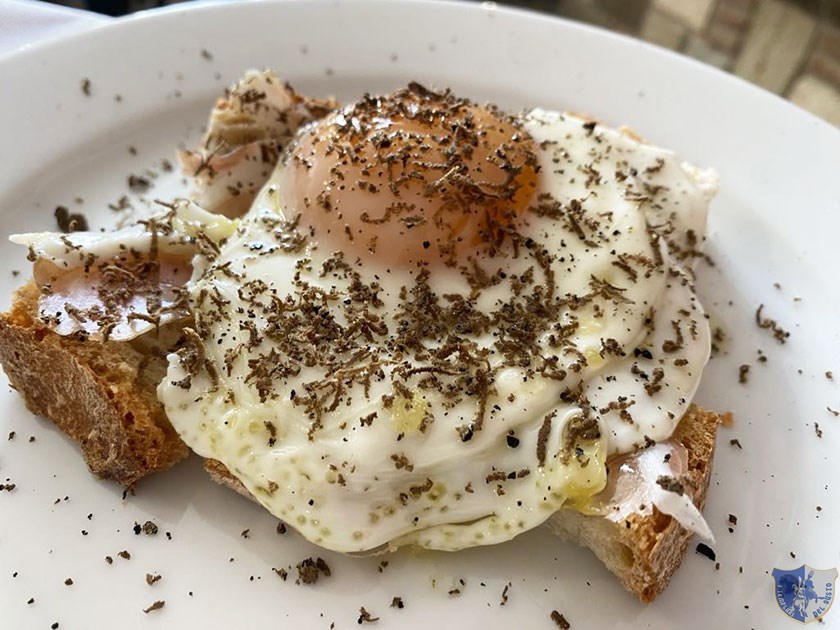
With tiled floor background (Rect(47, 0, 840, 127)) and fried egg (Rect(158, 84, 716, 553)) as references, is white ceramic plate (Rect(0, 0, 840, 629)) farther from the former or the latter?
tiled floor background (Rect(47, 0, 840, 127))

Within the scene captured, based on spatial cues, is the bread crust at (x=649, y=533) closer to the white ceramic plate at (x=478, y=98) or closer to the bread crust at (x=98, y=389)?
the white ceramic plate at (x=478, y=98)

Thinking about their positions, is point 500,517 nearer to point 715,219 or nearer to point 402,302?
point 402,302

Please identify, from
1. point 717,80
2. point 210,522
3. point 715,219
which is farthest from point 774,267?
point 210,522

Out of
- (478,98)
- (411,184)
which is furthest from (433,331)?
(478,98)

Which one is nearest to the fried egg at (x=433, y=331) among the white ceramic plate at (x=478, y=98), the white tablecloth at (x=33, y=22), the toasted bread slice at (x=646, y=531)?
the toasted bread slice at (x=646, y=531)

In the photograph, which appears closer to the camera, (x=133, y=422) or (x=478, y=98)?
(x=133, y=422)

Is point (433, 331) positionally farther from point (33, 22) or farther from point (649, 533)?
point (33, 22)
